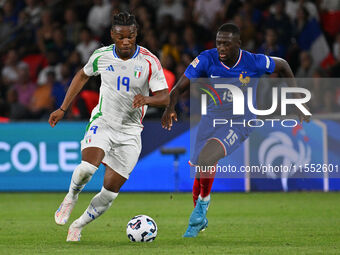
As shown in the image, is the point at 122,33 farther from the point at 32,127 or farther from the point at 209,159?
the point at 32,127

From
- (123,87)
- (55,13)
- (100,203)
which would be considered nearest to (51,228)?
(100,203)

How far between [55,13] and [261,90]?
21.6ft

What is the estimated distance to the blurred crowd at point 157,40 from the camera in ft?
51.5

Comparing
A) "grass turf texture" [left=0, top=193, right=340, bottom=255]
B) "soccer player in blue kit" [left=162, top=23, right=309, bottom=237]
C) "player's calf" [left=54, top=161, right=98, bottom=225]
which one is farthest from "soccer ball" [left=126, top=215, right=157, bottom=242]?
"player's calf" [left=54, top=161, right=98, bottom=225]

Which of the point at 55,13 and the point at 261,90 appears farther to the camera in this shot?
the point at 55,13

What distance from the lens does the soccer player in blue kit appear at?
8812 mm

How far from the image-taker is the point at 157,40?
16922 mm

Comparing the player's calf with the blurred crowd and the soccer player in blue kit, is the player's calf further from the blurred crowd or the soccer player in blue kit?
the blurred crowd

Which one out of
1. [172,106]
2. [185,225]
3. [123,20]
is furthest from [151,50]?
[123,20]

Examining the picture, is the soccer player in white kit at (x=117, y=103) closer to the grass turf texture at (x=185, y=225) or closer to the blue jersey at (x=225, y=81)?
the grass turf texture at (x=185, y=225)

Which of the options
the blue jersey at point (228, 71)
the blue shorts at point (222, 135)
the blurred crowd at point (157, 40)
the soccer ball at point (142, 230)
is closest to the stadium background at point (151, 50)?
the blurred crowd at point (157, 40)

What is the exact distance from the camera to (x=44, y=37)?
60.4 ft

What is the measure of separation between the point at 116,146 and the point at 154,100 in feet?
2.22

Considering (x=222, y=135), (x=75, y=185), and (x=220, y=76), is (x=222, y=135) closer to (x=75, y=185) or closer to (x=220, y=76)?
(x=220, y=76)
